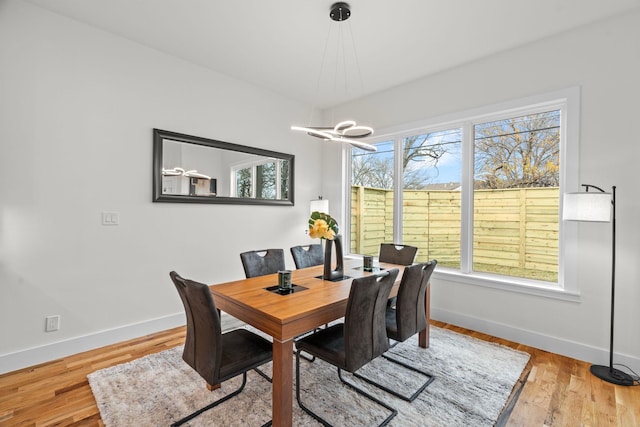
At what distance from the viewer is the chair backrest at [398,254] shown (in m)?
3.03

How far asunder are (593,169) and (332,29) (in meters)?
2.48

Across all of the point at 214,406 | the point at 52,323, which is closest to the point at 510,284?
the point at 214,406

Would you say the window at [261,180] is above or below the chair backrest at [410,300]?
above

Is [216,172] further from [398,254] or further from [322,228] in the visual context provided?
[398,254]

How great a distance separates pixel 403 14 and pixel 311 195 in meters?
2.63

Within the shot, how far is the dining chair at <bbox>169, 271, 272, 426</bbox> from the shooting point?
1.50 metres

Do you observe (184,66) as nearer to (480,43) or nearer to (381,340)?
(480,43)

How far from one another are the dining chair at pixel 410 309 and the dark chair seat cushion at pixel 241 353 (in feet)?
2.77

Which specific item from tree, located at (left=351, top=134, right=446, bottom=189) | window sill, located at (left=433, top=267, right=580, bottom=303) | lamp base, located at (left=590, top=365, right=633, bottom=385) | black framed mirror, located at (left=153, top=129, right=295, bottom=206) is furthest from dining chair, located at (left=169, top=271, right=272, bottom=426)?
tree, located at (left=351, top=134, right=446, bottom=189)

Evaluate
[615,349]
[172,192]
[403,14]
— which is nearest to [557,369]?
[615,349]

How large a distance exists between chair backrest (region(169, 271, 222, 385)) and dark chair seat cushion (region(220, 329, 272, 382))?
71 millimetres

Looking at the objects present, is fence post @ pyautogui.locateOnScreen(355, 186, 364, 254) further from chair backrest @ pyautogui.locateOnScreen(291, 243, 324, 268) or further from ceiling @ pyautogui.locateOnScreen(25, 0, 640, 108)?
ceiling @ pyautogui.locateOnScreen(25, 0, 640, 108)

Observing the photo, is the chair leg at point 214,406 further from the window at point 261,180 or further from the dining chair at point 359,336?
the window at point 261,180

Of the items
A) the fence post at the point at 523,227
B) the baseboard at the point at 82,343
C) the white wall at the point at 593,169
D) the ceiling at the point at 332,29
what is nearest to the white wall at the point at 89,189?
the baseboard at the point at 82,343
